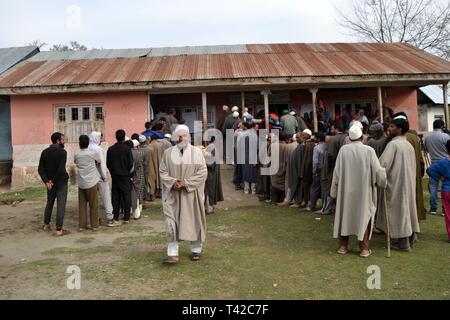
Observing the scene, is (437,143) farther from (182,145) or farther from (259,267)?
(182,145)

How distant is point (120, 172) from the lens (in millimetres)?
8414

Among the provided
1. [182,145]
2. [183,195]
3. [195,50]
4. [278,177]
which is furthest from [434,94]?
[183,195]

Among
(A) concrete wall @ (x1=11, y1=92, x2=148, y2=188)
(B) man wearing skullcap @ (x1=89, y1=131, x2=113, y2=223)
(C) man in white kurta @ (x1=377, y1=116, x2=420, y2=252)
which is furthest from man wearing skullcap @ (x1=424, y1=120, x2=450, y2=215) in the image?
(A) concrete wall @ (x1=11, y1=92, x2=148, y2=188)

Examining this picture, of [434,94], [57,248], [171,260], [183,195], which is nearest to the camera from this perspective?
[171,260]

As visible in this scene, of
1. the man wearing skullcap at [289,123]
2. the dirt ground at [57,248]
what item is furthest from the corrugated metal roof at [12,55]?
the man wearing skullcap at [289,123]

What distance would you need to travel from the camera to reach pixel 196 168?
6.05 metres

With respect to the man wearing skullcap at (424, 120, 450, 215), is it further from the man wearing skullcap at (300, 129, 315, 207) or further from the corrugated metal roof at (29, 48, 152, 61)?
the corrugated metal roof at (29, 48, 152, 61)

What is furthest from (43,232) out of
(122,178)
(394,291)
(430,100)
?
(430,100)

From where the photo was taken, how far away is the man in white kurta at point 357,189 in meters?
6.07

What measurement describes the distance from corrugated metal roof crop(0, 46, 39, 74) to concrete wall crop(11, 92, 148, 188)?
305 centimetres

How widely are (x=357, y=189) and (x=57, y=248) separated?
4686mm

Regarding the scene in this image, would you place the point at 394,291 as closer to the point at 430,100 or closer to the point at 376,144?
the point at 376,144

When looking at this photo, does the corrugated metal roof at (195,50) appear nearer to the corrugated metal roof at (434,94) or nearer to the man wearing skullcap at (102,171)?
the man wearing skullcap at (102,171)

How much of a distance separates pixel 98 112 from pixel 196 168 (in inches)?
356
